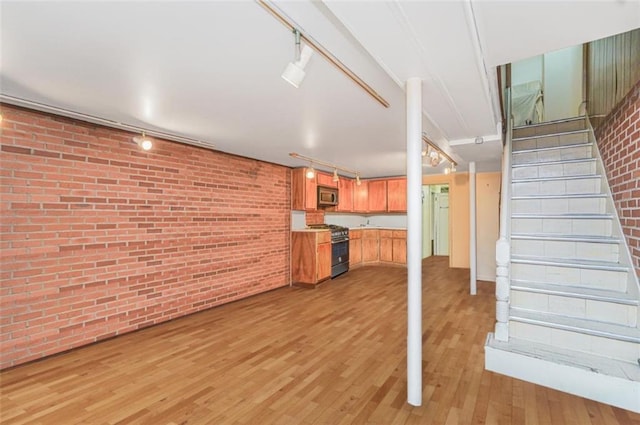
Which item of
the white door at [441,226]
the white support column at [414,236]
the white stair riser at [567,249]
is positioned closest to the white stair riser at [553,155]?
the white stair riser at [567,249]

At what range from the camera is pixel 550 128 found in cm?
403

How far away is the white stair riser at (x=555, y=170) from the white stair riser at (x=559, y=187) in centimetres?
14

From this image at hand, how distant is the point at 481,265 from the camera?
593 centimetres

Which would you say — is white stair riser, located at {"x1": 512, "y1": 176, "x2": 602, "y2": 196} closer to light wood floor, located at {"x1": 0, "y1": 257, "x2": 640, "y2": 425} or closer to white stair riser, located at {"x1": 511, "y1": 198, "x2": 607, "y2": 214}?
white stair riser, located at {"x1": 511, "y1": 198, "x2": 607, "y2": 214}

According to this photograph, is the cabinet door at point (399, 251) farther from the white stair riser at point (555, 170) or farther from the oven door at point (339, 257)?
the white stair riser at point (555, 170)

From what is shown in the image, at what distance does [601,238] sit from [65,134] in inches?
200

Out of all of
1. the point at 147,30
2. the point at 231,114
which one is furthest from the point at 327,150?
the point at 147,30

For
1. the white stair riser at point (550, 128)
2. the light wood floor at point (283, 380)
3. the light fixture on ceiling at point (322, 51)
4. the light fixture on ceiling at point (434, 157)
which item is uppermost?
the white stair riser at point (550, 128)

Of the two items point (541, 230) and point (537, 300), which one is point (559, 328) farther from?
point (541, 230)

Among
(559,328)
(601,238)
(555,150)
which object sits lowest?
(559,328)

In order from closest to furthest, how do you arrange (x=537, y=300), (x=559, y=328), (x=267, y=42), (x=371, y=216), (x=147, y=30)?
(x=147, y=30), (x=267, y=42), (x=559, y=328), (x=537, y=300), (x=371, y=216)

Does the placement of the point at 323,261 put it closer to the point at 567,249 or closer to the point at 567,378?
the point at 567,249

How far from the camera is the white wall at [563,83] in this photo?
4.59 m

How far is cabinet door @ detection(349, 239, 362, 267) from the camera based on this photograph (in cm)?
706
